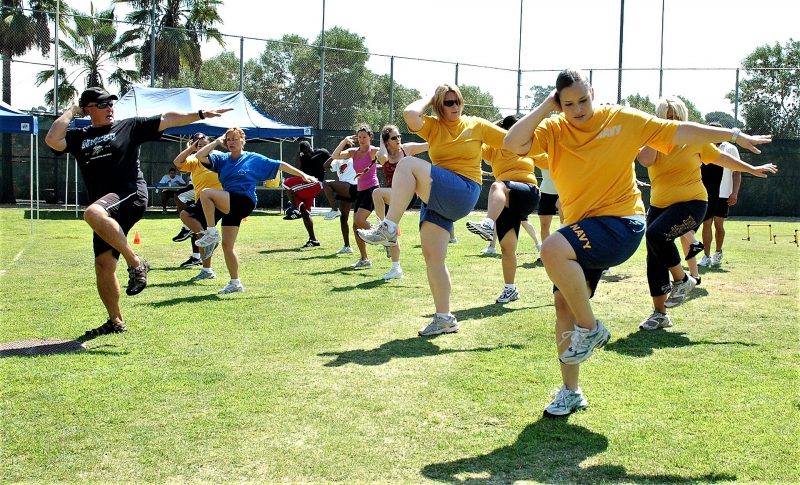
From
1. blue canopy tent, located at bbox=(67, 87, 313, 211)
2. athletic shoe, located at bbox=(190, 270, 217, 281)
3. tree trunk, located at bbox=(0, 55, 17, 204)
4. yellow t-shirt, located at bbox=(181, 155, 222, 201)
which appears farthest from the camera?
tree trunk, located at bbox=(0, 55, 17, 204)

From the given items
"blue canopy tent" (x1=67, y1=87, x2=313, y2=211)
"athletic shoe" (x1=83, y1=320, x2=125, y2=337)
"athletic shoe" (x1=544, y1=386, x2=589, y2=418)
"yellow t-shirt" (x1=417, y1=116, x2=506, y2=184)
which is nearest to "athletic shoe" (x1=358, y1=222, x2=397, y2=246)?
"yellow t-shirt" (x1=417, y1=116, x2=506, y2=184)

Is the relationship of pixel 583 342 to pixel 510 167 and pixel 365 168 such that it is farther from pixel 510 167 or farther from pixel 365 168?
pixel 365 168

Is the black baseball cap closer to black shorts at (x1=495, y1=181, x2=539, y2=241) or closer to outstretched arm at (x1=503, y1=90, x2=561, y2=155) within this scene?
outstretched arm at (x1=503, y1=90, x2=561, y2=155)

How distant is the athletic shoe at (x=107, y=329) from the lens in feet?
22.6

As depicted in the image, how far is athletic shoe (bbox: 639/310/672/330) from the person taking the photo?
7.23 m

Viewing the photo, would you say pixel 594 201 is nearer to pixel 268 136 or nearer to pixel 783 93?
pixel 268 136

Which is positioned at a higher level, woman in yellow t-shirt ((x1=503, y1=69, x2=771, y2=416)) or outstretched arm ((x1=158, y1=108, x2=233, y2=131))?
outstretched arm ((x1=158, y1=108, x2=233, y2=131))

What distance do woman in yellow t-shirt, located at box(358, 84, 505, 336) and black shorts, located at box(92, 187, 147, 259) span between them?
197 cm

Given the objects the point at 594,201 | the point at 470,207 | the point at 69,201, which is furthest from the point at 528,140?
the point at 69,201

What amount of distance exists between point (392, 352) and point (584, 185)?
7.56 ft

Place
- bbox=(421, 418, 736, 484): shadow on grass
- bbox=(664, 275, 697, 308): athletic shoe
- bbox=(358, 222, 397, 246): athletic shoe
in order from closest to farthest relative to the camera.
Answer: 1. bbox=(421, 418, 736, 484): shadow on grass
2. bbox=(358, 222, 397, 246): athletic shoe
3. bbox=(664, 275, 697, 308): athletic shoe

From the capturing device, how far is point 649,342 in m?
6.68

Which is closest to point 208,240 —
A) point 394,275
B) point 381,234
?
point 394,275

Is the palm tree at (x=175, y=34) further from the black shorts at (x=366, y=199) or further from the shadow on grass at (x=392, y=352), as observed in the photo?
the shadow on grass at (x=392, y=352)
